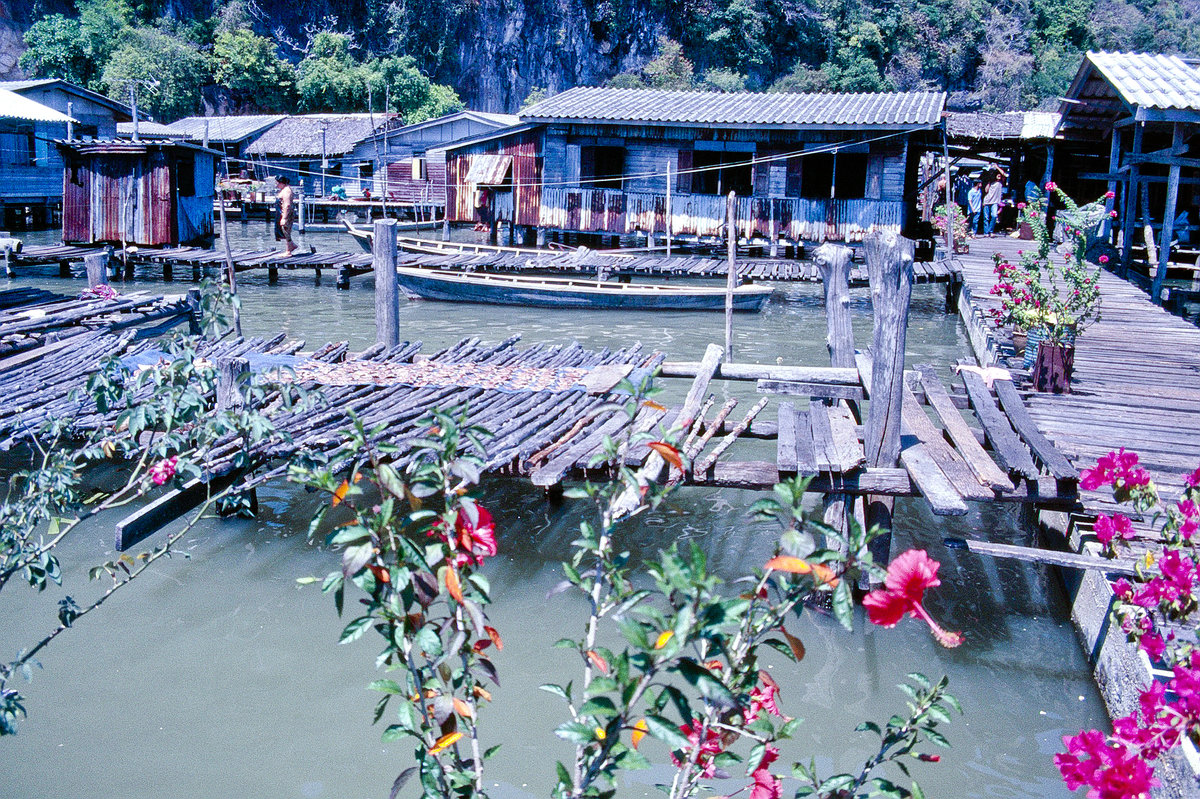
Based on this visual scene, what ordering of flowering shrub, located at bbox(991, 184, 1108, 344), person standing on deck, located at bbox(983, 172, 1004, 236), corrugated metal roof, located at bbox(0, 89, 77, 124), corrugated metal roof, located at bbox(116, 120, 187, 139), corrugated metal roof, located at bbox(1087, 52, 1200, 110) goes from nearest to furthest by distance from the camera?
flowering shrub, located at bbox(991, 184, 1108, 344)
corrugated metal roof, located at bbox(1087, 52, 1200, 110)
corrugated metal roof, located at bbox(0, 89, 77, 124)
person standing on deck, located at bbox(983, 172, 1004, 236)
corrugated metal roof, located at bbox(116, 120, 187, 139)

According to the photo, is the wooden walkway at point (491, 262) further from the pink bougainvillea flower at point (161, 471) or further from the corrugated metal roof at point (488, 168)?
the pink bougainvillea flower at point (161, 471)

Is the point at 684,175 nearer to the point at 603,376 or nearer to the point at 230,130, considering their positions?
the point at 603,376

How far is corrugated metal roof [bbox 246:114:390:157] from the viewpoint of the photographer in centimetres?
3491

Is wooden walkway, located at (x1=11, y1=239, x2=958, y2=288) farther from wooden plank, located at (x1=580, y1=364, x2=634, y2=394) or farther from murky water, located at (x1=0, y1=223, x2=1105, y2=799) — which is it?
murky water, located at (x1=0, y1=223, x2=1105, y2=799)

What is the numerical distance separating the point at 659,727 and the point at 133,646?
15.3 ft

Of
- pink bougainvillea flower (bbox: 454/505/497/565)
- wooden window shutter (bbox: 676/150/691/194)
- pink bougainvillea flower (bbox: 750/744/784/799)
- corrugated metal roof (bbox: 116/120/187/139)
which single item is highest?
corrugated metal roof (bbox: 116/120/187/139)

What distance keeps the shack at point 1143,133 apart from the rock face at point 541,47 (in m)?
27.5

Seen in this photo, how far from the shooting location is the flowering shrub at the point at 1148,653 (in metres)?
2.44

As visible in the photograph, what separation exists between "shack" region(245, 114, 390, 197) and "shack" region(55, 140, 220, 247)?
1433 centimetres

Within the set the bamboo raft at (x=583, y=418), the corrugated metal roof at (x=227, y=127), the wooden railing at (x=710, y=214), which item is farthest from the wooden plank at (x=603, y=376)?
the corrugated metal roof at (x=227, y=127)

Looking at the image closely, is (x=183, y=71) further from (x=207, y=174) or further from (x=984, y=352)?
(x=984, y=352)

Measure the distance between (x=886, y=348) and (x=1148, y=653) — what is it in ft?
7.80

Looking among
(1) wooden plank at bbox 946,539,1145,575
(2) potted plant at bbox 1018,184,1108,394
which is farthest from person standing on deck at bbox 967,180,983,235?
(1) wooden plank at bbox 946,539,1145,575

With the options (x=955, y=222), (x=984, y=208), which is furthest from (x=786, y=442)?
(x=984, y=208)
